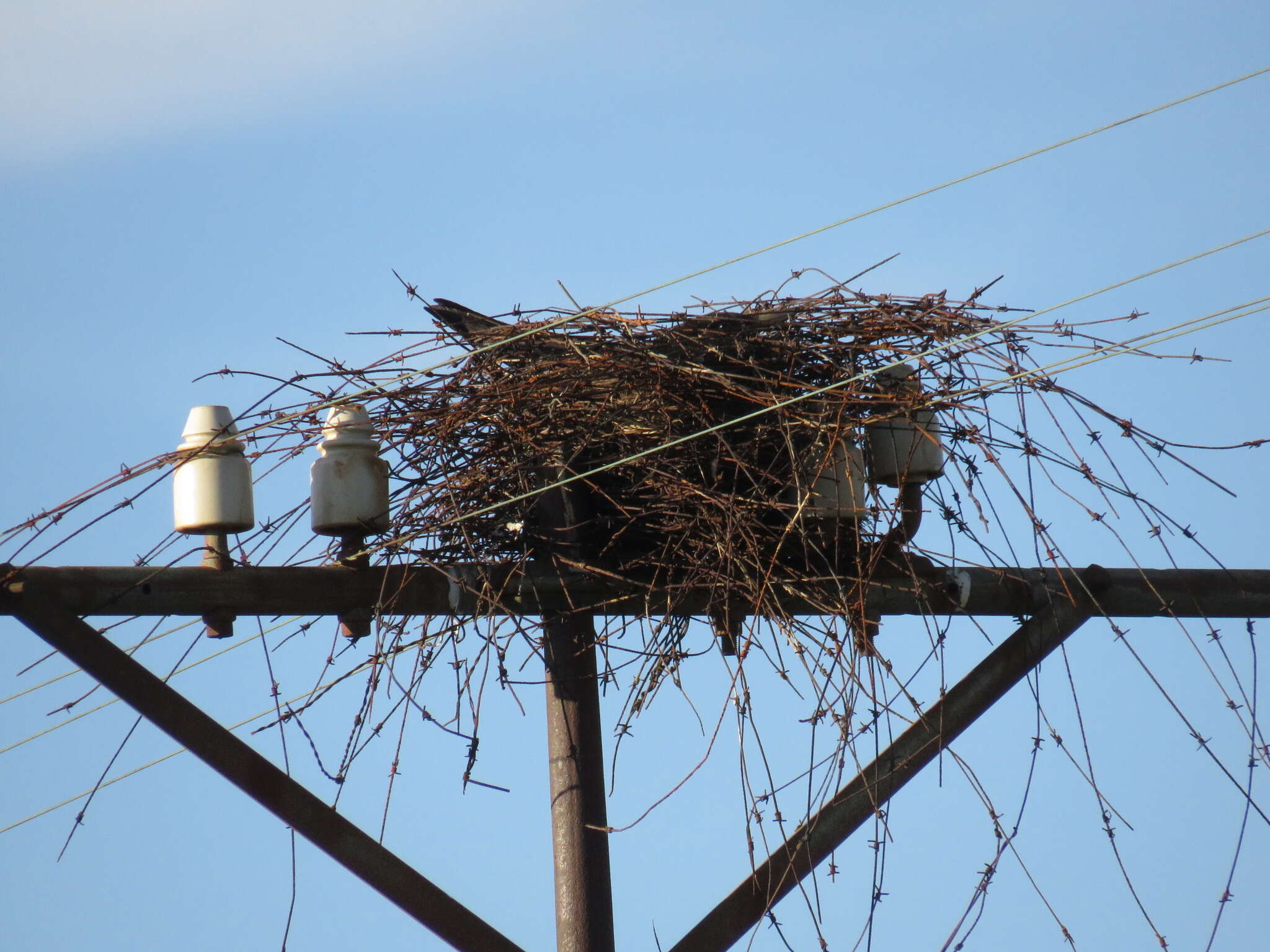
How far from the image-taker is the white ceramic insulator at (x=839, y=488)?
146 inches

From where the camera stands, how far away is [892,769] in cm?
361

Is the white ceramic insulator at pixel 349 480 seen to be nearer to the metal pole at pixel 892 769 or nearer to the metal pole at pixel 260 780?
the metal pole at pixel 260 780

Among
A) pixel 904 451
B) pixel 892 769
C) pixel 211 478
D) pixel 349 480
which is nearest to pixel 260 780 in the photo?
pixel 211 478

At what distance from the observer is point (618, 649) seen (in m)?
3.77

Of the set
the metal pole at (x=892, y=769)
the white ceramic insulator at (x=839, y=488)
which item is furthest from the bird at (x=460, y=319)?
the metal pole at (x=892, y=769)

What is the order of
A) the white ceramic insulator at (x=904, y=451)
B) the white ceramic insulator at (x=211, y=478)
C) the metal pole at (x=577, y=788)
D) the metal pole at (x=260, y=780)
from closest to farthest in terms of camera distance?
the metal pole at (x=260, y=780)
the white ceramic insulator at (x=211, y=478)
the metal pole at (x=577, y=788)
the white ceramic insulator at (x=904, y=451)

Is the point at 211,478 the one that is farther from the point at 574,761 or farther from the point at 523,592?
the point at 574,761

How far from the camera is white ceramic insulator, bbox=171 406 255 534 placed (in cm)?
351

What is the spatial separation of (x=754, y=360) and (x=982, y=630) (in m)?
0.84

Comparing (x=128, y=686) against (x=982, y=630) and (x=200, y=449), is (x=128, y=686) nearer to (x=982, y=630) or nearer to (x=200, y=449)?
(x=200, y=449)

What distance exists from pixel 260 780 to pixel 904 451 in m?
1.73

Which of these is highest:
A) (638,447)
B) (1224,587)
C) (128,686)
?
(638,447)

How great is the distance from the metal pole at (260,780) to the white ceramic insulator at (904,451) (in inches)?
57.4

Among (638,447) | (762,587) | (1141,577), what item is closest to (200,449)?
(638,447)
